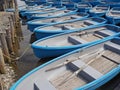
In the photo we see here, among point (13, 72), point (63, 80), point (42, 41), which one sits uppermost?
point (42, 41)

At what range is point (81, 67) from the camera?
758 cm

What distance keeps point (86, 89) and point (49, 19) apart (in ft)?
32.6

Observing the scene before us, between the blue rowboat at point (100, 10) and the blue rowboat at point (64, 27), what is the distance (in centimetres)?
181

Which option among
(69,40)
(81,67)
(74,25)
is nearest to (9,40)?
(69,40)

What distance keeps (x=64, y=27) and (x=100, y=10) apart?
645 cm

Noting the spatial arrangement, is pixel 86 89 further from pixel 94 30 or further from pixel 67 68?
pixel 94 30

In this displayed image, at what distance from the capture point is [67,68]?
787 cm

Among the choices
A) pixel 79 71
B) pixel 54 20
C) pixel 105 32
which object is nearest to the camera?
pixel 79 71

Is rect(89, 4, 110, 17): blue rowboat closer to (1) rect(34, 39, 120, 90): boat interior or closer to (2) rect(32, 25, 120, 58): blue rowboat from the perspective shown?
(2) rect(32, 25, 120, 58): blue rowboat

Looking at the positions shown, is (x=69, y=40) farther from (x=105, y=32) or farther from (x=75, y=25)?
(x=75, y=25)

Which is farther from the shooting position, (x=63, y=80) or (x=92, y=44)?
(x=92, y=44)

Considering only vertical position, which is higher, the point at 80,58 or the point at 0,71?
the point at 80,58

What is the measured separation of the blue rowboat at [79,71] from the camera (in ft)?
21.3

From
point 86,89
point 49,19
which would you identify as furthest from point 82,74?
point 49,19
